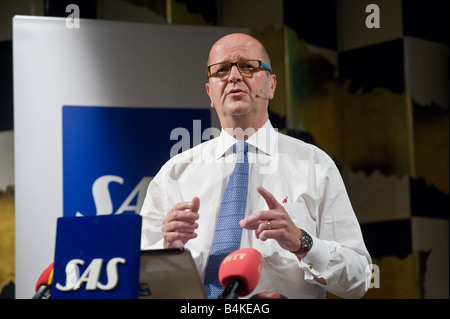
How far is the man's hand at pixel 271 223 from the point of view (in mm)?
1885

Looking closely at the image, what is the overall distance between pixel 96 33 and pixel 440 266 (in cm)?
233

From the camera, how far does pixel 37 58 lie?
3379mm

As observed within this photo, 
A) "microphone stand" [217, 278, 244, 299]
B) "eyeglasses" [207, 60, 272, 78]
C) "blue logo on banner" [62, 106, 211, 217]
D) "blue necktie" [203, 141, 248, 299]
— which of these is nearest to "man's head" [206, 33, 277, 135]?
"eyeglasses" [207, 60, 272, 78]

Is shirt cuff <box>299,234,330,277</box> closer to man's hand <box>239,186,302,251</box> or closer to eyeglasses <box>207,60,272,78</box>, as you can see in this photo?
man's hand <box>239,186,302,251</box>

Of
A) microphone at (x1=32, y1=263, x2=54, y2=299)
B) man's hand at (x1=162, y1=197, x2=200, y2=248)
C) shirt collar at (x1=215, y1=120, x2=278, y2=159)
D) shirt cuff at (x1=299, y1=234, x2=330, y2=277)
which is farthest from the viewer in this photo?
shirt collar at (x1=215, y1=120, x2=278, y2=159)

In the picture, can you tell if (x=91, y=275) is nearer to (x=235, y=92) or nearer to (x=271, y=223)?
(x=271, y=223)

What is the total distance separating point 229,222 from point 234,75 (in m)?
0.54

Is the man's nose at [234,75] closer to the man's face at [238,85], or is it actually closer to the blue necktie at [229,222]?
the man's face at [238,85]

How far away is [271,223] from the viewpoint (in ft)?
6.26

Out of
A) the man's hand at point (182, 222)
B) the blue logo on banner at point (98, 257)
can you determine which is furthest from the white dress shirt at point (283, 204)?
the blue logo on banner at point (98, 257)

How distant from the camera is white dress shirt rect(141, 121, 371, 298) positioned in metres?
2.18

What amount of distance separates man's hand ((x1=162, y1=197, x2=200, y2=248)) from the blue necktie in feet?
0.86

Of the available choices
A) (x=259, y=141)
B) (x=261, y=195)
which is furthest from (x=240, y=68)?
(x=261, y=195)
